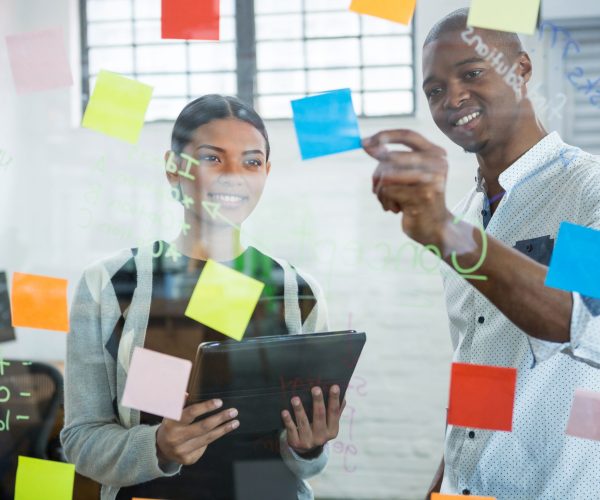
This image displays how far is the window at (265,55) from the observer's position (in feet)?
3.91

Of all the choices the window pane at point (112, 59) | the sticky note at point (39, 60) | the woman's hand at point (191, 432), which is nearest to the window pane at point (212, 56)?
the window pane at point (112, 59)

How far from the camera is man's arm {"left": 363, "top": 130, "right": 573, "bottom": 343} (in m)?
1.04

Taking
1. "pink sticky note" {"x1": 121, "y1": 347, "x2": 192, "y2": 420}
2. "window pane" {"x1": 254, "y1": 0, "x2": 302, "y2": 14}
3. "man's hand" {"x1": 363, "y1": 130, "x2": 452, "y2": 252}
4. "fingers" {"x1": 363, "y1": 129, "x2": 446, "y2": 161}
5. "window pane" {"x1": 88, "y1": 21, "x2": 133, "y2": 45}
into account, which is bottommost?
"pink sticky note" {"x1": 121, "y1": 347, "x2": 192, "y2": 420}

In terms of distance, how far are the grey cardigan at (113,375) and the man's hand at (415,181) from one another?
20 centimetres

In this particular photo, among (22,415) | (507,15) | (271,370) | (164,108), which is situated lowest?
(22,415)

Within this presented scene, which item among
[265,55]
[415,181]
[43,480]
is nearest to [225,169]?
[265,55]

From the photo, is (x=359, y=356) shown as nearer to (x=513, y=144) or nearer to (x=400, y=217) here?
(x=400, y=217)

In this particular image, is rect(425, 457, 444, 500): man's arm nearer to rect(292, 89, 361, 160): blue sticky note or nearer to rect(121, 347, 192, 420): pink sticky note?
rect(121, 347, 192, 420): pink sticky note

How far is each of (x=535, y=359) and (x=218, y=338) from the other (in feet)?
1.64

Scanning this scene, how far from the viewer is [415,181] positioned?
3.68 feet

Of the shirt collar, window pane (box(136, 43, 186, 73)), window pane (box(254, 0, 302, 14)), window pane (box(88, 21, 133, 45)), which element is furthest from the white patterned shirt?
window pane (box(88, 21, 133, 45))

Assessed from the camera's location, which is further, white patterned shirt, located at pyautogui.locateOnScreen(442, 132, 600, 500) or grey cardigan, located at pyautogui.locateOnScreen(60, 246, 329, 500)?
grey cardigan, located at pyautogui.locateOnScreen(60, 246, 329, 500)

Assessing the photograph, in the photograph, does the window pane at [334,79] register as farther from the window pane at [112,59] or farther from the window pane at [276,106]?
the window pane at [112,59]

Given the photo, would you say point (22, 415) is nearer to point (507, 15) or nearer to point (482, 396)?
point (482, 396)
